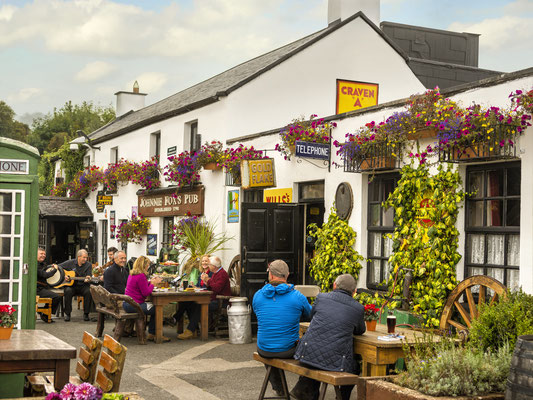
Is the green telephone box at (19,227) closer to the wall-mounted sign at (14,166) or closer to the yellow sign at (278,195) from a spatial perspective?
the wall-mounted sign at (14,166)

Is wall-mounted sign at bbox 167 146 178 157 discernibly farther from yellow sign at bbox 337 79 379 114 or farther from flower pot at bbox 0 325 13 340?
flower pot at bbox 0 325 13 340

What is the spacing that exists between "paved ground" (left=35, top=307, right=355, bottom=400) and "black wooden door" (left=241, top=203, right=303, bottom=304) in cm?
136

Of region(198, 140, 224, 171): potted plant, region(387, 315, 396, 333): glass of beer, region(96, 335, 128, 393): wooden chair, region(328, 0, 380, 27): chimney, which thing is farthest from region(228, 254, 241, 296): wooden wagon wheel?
region(96, 335, 128, 393): wooden chair

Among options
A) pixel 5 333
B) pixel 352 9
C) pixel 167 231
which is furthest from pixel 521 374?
pixel 167 231

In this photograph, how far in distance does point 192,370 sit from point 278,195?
16.2ft

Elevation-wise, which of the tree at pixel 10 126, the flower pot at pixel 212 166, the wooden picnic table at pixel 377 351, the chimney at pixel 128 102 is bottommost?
the wooden picnic table at pixel 377 351

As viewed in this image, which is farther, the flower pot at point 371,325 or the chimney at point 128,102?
the chimney at point 128,102

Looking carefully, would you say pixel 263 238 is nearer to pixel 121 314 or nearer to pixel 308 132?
pixel 308 132

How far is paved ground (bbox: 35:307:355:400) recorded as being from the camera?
8234 mm

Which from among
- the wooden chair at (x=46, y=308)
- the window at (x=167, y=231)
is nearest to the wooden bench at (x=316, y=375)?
the wooden chair at (x=46, y=308)

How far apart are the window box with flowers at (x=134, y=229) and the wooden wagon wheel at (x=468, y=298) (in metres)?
12.7

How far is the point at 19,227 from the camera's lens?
25.9 ft

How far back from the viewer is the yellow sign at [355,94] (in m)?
16.9

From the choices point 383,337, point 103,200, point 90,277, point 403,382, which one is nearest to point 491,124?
point 383,337
